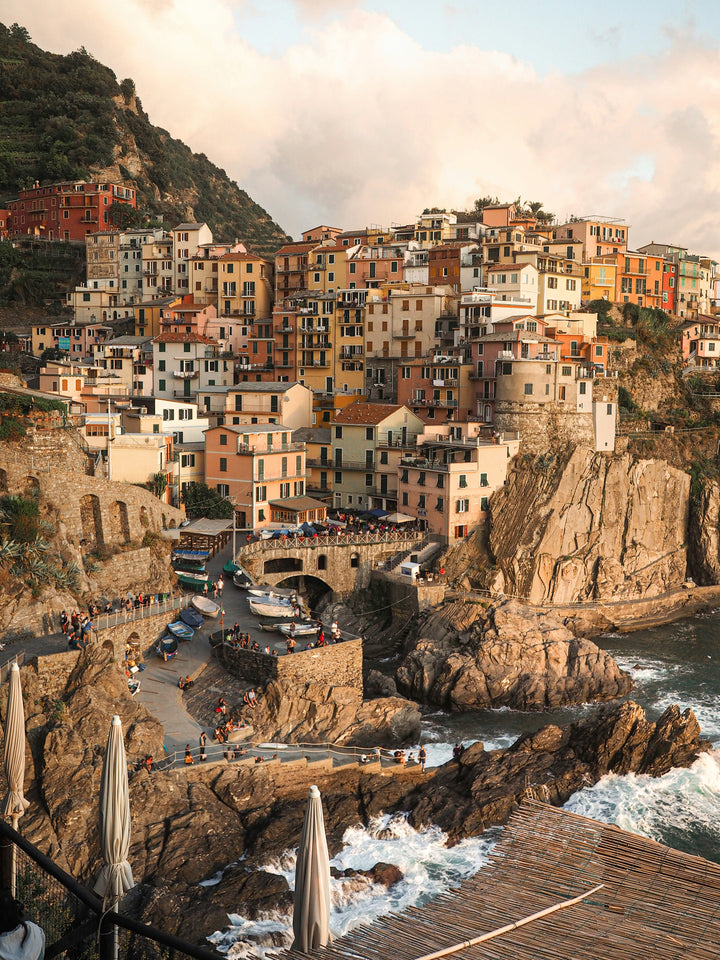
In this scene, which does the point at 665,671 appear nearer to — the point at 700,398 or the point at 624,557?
the point at 624,557

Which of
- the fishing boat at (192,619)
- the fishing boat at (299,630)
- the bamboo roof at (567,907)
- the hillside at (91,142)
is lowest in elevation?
the fishing boat at (299,630)

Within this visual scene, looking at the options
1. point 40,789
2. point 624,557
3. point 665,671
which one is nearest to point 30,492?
point 40,789

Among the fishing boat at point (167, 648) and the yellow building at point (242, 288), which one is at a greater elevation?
the yellow building at point (242, 288)

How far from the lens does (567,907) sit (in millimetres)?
13344

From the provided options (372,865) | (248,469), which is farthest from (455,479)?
(372,865)

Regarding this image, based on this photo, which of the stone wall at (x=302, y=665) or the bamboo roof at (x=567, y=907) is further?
the stone wall at (x=302, y=665)

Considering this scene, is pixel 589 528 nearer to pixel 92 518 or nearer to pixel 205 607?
pixel 205 607

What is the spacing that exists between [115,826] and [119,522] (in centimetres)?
3286

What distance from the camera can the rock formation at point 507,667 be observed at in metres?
40.1

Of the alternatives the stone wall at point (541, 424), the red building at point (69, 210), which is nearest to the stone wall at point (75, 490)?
the stone wall at point (541, 424)

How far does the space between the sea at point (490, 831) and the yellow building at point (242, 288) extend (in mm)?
48310

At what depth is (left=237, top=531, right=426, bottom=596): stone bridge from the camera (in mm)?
49344

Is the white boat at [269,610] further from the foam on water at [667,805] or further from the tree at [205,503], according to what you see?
the foam on water at [667,805]

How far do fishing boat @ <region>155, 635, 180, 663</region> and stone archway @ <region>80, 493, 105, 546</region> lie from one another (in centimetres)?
680
